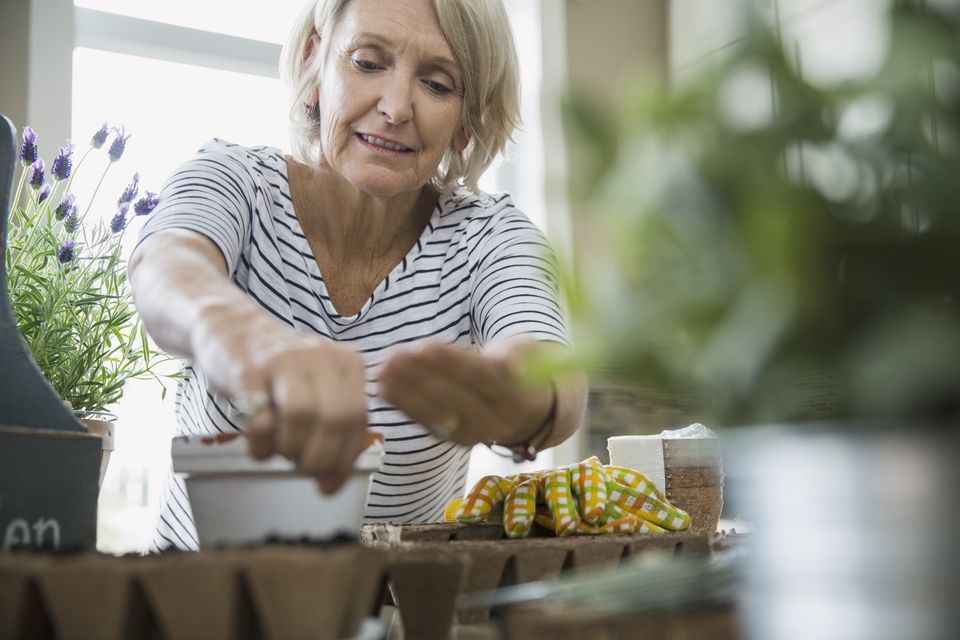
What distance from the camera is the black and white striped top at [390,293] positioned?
3.71 ft

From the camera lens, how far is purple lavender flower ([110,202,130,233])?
53.1 inches

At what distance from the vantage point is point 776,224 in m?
0.30

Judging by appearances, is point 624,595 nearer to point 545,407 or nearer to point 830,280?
A: point 830,280

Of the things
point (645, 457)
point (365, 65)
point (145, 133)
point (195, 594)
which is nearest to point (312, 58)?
point (365, 65)

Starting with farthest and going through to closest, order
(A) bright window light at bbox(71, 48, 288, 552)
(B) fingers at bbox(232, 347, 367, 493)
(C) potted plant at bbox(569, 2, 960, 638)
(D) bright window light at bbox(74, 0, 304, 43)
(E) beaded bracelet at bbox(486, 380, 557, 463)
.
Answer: (D) bright window light at bbox(74, 0, 304, 43), (A) bright window light at bbox(71, 48, 288, 552), (E) beaded bracelet at bbox(486, 380, 557, 463), (B) fingers at bbox(232, 347, 367, 493), (C) potted plant at bbox(569, 2, 960, 638)

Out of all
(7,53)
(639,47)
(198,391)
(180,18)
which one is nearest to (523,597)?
(198,391)

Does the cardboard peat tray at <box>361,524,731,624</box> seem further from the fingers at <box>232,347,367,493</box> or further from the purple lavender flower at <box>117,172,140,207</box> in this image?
the purple lavender flower at <box>117,172,140,207</box>

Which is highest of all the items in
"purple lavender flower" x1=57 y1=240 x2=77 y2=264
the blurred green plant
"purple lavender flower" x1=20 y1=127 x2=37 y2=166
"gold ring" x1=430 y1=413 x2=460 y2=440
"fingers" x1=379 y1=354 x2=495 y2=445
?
"purple lavender flower" x1=20 y1=127 x2=37 y2=166

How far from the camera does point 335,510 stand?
22.7 inches

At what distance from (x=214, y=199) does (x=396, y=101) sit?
0.91ft

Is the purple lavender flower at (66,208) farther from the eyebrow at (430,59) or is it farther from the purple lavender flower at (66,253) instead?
the eyebrow at (430,59)

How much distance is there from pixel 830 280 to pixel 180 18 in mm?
2842

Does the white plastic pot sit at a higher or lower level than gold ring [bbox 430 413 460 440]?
lower

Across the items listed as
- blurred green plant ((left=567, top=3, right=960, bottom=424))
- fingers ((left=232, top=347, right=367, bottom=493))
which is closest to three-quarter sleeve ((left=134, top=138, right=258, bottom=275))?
fingers ((left=232, top=347, right=367, bottom=493))
